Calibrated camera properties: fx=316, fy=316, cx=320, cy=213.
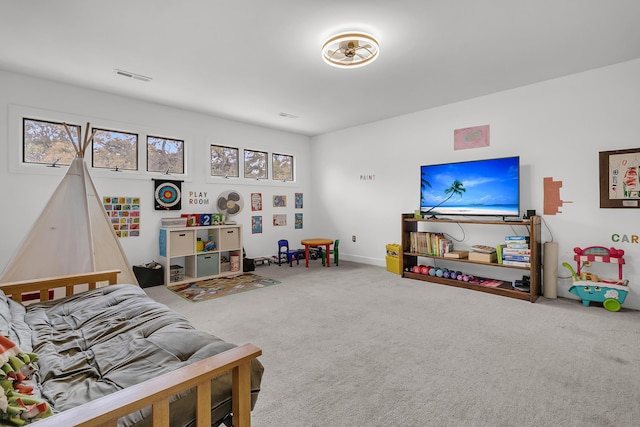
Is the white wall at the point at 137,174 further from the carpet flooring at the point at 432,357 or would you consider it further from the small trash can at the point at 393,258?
the small trash can at the point at 393,258

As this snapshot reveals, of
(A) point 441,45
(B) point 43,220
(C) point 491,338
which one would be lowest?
(C) point 491,338

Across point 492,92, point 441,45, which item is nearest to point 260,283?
point 441,45

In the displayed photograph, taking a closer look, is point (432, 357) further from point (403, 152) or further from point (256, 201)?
point (256, 201)

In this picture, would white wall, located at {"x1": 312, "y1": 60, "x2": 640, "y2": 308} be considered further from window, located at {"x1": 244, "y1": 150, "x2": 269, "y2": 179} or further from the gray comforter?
the gray comforter

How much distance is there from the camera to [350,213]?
19.1ft

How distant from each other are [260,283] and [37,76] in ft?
11.4

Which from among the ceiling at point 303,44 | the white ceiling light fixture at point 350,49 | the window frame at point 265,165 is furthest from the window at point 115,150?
the white ceiling light fixture at point 350,49

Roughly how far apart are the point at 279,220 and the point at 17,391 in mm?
5027

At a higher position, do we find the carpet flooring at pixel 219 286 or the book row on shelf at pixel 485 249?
the book row on shelf at pixel 485 249

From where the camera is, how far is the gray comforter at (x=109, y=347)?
1061 millimetres

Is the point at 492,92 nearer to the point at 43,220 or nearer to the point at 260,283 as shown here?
the point at 260,283

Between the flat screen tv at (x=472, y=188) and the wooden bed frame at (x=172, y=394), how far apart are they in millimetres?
3649

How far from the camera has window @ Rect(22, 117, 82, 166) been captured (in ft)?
11.7

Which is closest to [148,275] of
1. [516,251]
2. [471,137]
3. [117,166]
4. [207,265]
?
[207,265]
